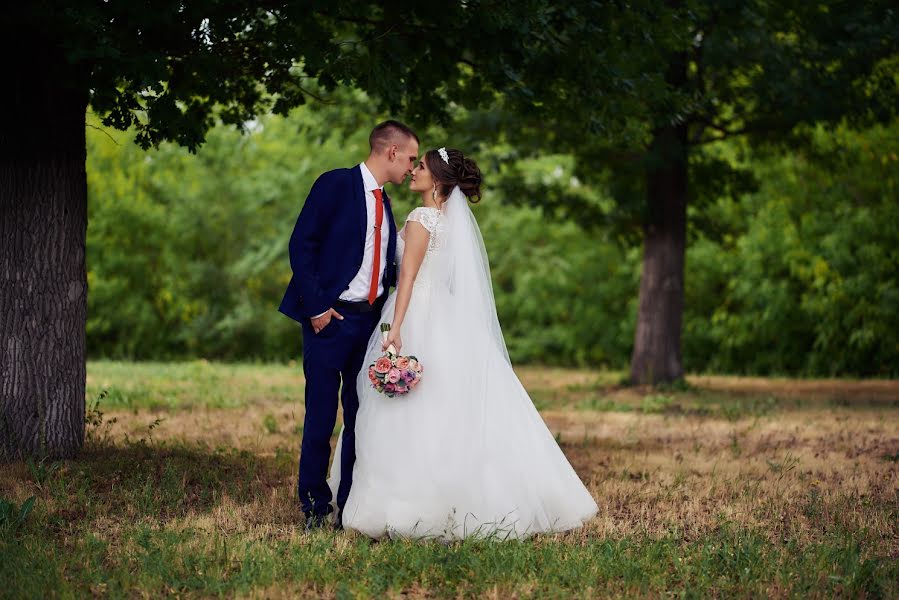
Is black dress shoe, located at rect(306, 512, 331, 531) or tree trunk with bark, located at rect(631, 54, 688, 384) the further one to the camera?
tree trunk with bark, located at rect(631, 54, 688, 384)

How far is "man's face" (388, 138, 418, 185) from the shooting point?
614cm

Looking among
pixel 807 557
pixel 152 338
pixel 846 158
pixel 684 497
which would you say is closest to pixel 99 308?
pixel 152 338

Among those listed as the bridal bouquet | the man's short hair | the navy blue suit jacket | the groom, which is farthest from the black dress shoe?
the man's short hair

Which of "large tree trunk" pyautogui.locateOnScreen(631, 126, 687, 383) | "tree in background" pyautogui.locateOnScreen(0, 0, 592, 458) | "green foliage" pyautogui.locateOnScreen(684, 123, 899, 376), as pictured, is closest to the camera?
"tree in background" pyautogui.locateOnScreen(0, 0, 592, 458)

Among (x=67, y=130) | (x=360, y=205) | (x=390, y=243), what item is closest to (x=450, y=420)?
(x=390, y=243)

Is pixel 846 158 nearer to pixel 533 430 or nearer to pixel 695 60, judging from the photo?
pixel 695 60

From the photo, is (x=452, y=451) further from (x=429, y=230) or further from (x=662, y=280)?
(x=662, y=280)

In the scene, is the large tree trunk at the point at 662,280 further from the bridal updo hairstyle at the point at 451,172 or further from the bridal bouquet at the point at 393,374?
the bridal bouquet at the point at 393,374

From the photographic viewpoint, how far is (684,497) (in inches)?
289

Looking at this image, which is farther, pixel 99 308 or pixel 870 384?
pixel 99 308

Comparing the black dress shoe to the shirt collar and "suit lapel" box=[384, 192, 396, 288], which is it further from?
the shirt collar

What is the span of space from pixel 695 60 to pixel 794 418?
5724mm

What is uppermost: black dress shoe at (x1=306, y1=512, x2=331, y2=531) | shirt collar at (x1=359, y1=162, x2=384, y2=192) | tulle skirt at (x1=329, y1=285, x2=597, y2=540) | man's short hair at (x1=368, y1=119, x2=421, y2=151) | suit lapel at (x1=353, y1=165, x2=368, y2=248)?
man's short hair at (x1=368, y1=119, x2=421, y2=151)

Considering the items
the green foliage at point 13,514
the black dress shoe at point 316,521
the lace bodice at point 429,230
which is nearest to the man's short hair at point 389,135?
the lace bodice at point 429,230
